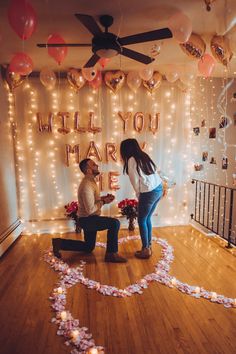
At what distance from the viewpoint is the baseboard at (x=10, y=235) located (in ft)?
10.7

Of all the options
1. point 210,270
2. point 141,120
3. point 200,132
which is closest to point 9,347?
point 210,270

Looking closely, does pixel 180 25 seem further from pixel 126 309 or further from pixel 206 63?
pixel 126 309

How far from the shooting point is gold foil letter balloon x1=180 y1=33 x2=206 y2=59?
2.44m

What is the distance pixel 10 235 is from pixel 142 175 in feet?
6.82

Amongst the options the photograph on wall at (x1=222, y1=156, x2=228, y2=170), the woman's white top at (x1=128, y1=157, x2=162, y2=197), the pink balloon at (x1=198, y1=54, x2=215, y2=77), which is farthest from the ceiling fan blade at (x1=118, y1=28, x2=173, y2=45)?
the photograph on wall at (x1=222, y1=156, x2=228, y2=170)

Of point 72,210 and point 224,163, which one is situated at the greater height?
point 224,163

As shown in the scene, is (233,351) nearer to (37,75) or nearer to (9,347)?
(9,347)

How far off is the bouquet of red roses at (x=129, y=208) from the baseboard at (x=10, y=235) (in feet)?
5.20

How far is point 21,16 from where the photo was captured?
1.86 metres

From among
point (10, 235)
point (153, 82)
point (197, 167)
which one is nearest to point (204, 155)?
point (197, 167)

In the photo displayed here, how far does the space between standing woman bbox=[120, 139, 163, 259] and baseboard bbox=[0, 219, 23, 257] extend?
180 cm

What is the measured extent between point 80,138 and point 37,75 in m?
1.12

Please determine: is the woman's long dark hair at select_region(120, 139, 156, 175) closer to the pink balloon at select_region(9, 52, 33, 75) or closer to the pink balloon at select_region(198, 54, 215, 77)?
the pink balloon at select_region(198, 54, 215, 77)

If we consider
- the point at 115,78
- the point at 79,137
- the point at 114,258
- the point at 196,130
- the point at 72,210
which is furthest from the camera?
the point at 196,130
